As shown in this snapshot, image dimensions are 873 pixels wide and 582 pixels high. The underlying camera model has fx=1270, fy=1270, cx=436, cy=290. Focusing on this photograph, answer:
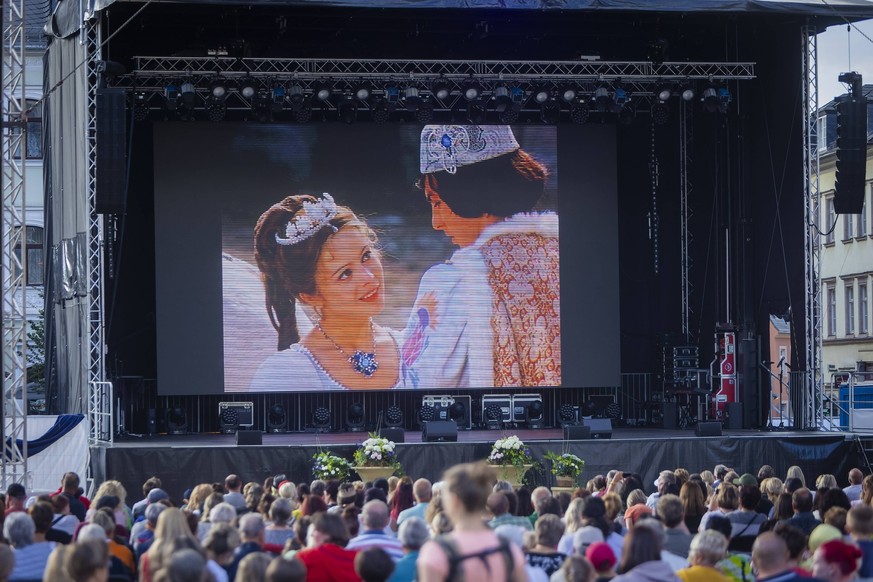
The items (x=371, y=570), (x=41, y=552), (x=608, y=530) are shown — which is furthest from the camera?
(x=608, y=530)

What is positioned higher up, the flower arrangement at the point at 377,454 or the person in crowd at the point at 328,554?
the person in crowd at the point at 328,554

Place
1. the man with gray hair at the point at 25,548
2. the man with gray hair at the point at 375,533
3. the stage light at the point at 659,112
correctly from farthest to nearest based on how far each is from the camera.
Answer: the stage light at the point at 659,112
the man with gray hair at the point at 375,533
the man with gray hair at the point at 25,548

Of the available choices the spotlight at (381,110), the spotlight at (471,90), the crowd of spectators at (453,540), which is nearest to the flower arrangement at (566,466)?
the spotlight at (471,90)

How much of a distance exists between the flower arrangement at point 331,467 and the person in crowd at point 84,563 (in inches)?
438

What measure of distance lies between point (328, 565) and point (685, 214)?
55.1 ft

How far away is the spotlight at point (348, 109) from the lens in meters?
19.4

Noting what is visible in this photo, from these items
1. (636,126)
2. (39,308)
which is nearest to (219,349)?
(636,126)

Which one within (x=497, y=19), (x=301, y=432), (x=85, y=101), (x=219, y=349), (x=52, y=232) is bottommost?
(x=301, y=432)

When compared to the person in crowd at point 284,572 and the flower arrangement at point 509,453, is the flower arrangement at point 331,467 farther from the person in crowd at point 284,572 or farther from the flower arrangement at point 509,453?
the person in crowd at point 284,572

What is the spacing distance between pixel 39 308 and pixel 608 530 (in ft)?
92.6

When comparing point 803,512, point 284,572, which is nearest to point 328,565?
point 284,572

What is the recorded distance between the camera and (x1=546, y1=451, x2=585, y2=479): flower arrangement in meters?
16.5

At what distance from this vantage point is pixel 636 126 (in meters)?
22.1

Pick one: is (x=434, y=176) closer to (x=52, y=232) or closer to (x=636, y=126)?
(x=636, y=126)
